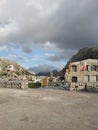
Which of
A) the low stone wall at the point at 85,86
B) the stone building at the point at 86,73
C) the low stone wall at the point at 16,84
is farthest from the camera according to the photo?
the stone building at the point at 86,73

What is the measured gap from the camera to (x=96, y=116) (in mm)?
14781

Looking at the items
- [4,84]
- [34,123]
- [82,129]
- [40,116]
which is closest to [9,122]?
[34,123]

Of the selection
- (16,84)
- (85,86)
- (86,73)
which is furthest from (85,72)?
(16,84)

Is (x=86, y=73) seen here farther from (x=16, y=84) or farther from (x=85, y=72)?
(x=16, y=84)

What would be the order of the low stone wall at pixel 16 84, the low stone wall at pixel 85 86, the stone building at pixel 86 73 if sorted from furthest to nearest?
the stone building at pixel 86 73
the low stone wall at pixel 16 84
the low stone wall at pixel 85 86

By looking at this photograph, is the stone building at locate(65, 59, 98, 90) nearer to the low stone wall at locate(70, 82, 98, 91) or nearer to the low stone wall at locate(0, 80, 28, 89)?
the low stone wall at locate(70, 82, 98, 91)

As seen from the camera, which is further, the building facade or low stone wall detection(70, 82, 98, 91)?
the building facade

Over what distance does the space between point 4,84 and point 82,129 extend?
39.9 m

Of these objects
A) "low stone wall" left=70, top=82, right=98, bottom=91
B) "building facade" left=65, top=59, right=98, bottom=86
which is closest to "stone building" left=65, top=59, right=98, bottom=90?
"building facade" left=65, top=59, right=98, bottom=86

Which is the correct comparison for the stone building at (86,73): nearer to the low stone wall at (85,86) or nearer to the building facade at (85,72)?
the building facade at (85,72)

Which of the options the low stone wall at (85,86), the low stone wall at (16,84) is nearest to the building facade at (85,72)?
the low stone wall at (85,86)

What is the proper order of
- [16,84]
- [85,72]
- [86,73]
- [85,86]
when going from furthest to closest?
[85,72] → [86,73] → [16,84] → [85,86]

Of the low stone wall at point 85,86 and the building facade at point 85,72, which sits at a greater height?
the building facade at point 85,72

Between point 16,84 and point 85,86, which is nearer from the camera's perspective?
point 85,86
